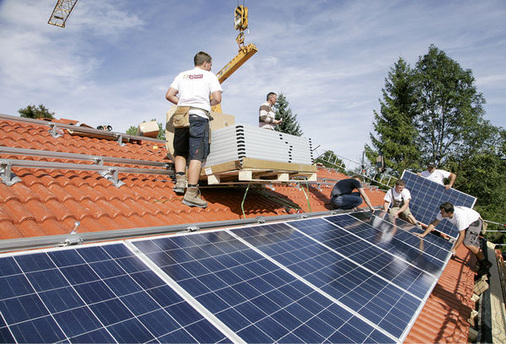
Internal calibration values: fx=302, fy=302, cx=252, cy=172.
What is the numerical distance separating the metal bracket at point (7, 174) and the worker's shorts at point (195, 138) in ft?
7.44

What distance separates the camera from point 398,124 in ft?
122

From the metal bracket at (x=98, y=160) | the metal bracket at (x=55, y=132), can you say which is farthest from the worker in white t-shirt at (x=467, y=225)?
the metal bracket at (x=55, y=132)

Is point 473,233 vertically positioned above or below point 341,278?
above

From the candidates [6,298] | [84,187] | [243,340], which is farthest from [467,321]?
[84,187]

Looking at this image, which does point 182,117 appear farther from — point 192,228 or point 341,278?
point 341,278

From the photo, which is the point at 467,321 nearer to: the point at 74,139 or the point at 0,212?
the point at 0,212

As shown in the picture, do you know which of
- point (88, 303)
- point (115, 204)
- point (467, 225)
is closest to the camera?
point (88, 303)

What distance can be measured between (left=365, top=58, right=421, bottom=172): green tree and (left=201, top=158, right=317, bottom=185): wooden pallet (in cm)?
3294

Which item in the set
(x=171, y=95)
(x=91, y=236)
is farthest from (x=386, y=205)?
(x=91, y=236)

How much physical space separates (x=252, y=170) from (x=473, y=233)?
5953 mm

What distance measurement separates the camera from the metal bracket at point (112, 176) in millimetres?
5129

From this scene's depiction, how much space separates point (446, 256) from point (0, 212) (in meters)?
6.66

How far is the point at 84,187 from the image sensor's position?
4.60 metres

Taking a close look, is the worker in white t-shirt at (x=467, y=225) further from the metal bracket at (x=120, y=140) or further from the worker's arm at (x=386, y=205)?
the metal bracket at (x=120, y=140)
